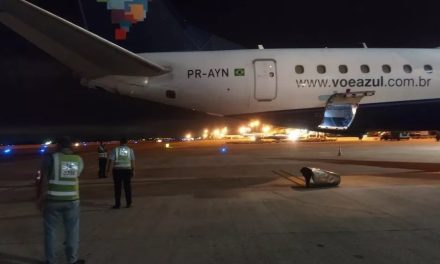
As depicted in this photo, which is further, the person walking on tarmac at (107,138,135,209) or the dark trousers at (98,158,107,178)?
the dark trousers at (98,158,107,178)

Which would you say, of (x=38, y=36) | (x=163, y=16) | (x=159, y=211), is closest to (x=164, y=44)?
(x=163, y=16)

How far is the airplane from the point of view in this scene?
13.2m

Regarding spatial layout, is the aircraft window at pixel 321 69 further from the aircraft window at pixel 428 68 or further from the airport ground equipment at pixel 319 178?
the aircraft window at pixel 428 68

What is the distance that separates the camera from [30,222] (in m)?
9.41

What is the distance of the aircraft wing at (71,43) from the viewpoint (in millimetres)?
9352

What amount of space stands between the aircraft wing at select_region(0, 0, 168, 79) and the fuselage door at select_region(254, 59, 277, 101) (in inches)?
115

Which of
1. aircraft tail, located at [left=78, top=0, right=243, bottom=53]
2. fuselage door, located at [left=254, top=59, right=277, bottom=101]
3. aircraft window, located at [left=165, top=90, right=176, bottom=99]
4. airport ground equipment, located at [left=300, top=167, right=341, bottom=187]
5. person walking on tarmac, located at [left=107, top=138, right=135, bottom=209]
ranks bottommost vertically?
airport ground equipment, located at [left=300, top=167, right=341, bottom=187]

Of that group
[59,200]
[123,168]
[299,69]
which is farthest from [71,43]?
[299,69]

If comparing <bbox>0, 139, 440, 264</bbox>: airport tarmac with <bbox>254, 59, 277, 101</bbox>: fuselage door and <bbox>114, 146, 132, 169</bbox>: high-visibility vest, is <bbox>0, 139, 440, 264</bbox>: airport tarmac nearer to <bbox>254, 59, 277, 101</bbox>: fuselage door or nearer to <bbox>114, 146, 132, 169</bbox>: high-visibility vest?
<bbox>114, 146, 132, 169</bbox>: high-visibility vest

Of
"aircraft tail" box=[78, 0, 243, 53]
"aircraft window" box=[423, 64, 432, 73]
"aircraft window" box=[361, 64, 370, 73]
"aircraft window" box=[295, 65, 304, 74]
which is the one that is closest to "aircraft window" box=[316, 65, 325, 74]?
"aircraft window" box=[295, 65, 304, 74]

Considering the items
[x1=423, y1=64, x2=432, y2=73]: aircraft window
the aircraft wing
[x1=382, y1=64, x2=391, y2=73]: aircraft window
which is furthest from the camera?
[x1=423, y1=64, x2=432, y2=73]: aircraft window

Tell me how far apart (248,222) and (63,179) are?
3947 mm

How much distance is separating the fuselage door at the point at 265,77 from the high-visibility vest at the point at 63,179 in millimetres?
7781

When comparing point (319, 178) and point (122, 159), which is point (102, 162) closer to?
point (122, 159)
